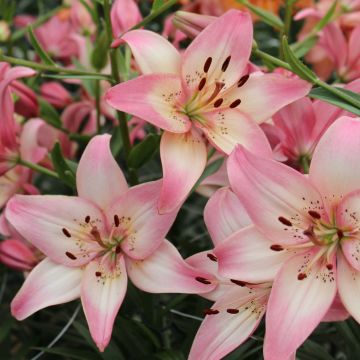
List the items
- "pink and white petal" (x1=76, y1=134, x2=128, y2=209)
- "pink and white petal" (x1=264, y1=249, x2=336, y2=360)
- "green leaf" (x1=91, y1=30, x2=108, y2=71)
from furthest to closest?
"green leaf" (x1=91, y1=30, x2=108, y2=71) < "pink and white petal" (x1=76, y1=134, x2=128, y2=209) < "pink and white petal" (x1=264, y1=249, x2=336, y2=360)

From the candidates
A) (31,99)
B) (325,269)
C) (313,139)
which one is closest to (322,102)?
(313,139)

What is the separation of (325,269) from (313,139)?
4.9 inches

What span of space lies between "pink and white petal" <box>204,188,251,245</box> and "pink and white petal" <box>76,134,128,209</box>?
8 cm

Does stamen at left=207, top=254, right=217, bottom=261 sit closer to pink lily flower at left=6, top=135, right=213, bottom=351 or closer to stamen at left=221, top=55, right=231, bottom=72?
pink lily flower at left=6, top=135, right=213, bottom=351

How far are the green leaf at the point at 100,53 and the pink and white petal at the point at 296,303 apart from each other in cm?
35

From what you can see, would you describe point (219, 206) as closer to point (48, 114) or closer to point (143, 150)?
point (143, 150)

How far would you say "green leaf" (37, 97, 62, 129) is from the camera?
31.5 inches

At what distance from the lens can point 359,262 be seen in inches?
19.8

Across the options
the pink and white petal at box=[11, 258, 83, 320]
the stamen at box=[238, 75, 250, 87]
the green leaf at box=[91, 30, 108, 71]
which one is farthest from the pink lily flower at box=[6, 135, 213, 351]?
the green leaf at box=[91, 30, 108, 71]

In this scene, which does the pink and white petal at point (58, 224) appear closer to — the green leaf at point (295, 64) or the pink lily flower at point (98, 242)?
the pink lily flower at point (98, 242)

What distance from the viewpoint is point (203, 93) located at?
1.95ft

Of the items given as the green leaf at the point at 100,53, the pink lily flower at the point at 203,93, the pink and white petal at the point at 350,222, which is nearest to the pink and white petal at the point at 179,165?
the pink lily flower at the point at 203,93

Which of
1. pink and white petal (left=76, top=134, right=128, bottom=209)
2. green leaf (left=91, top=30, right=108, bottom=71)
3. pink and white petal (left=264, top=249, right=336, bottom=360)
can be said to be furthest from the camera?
green leaf (left=91, top=30, right=108, bottom=71)

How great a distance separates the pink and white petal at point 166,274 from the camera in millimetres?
546
